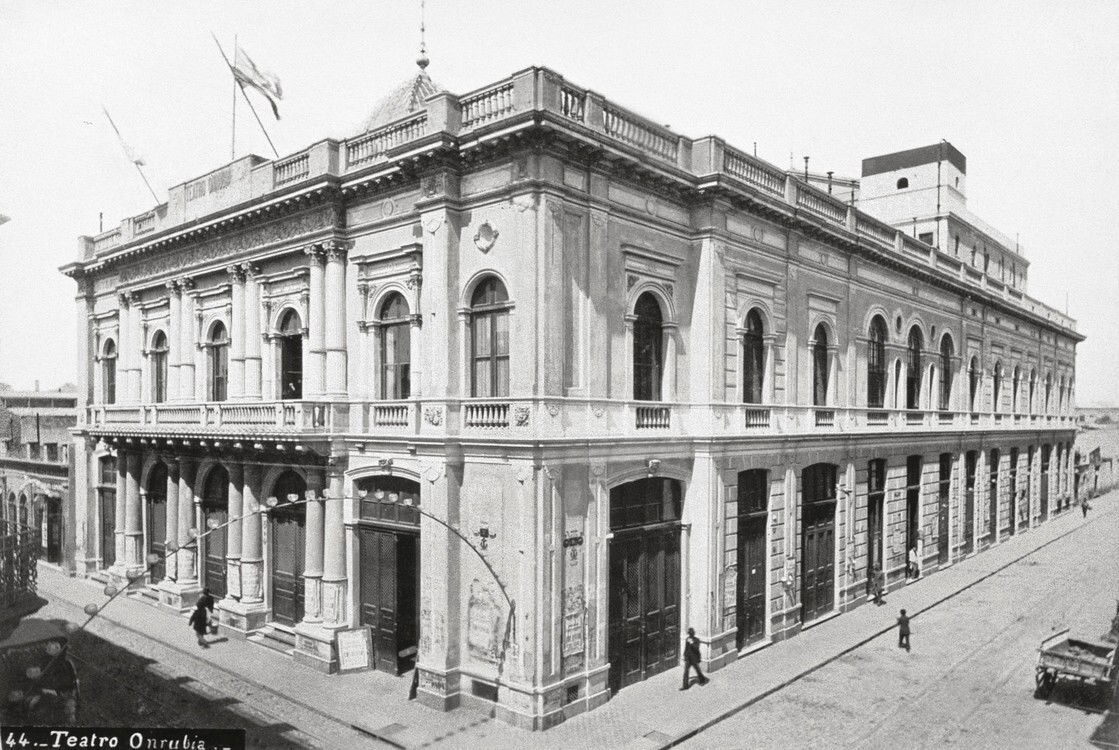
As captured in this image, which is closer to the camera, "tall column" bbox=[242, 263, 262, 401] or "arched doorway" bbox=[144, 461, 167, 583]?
"tall column" bbox=[242, 263, 262, 401]

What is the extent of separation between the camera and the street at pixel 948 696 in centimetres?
1616

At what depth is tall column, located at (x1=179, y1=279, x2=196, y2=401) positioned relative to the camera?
27.0 metres

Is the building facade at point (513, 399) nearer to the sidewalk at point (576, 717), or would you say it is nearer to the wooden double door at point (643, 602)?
the wooden double door at point (643, 602)

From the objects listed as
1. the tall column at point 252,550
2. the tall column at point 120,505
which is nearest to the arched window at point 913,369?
the tall column at point 252,550

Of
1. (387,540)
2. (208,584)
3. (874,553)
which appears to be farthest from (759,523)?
(208,584)

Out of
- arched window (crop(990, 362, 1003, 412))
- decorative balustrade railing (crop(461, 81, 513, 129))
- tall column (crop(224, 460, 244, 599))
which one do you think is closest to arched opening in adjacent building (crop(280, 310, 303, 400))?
tall column (crop(224, 460, 244, 599))

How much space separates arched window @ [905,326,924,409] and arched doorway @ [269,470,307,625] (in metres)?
23.3

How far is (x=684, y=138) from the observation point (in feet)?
68.5

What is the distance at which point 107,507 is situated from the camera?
31.3 m

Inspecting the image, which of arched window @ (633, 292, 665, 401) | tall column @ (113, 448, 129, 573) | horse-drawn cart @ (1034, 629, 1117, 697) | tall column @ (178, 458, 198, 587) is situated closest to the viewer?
horse-drawn cart @ (1034, 629, 1117, 697)

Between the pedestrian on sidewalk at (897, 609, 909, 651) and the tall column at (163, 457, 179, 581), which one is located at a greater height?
the tall column at (163, 457, 179, 581)

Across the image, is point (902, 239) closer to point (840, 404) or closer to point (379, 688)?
point (840, 404)

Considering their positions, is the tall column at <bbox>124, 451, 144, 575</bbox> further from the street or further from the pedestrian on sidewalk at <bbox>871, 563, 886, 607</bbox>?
the pedestrian on sidewalk at <bbox>871, 563, 886, 607</bbox>

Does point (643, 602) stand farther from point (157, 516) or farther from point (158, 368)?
point (158, 368)
